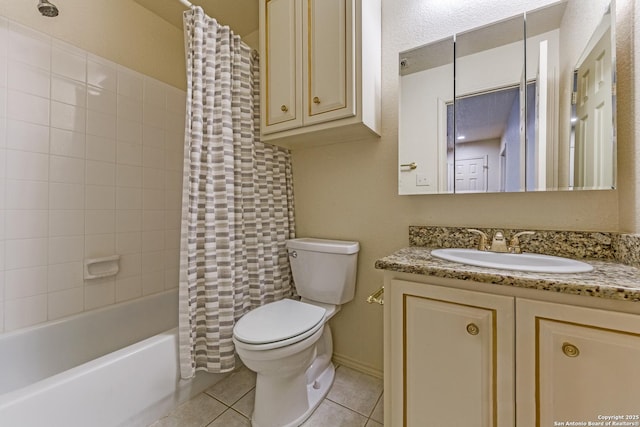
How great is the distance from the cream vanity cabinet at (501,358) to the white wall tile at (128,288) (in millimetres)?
1654

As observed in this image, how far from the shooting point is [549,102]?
3.46 ft

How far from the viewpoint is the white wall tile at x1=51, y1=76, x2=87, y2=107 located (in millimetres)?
1368

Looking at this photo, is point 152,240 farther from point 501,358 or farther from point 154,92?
point 501,358

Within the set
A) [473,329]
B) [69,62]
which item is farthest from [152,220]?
[473,329]

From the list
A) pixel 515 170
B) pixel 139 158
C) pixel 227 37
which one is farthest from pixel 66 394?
pixel 515 170

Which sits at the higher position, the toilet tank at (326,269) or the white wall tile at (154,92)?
the white wall tile at (154,92)

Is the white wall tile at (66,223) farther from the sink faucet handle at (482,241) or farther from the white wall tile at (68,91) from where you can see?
the sink faucet handle at (482,241)

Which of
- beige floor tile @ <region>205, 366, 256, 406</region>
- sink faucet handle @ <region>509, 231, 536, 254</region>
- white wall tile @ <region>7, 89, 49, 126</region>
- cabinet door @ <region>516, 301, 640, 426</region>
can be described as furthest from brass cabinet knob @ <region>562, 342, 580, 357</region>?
white wall tile @ <region>7, 89, 49, 126</region>

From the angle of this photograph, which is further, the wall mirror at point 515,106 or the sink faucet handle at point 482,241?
the sink faucet handle at point 482,241

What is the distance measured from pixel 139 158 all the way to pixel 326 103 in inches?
53.5

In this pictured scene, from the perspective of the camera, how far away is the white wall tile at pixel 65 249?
136 cm

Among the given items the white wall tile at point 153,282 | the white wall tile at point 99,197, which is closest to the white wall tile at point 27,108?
the white wall tile at point 99,197

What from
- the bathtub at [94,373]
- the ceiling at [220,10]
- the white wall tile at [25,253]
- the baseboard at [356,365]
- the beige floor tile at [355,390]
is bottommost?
the beige floor tile at [355,390]

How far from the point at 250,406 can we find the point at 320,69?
5.80 ft
